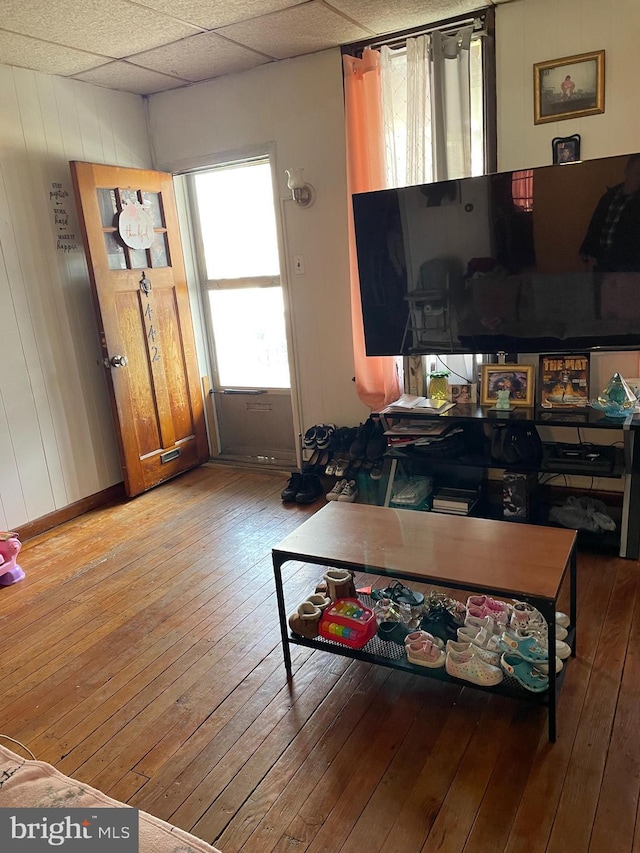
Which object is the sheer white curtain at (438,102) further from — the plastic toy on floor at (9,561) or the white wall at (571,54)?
the plastic toy on floor at (9,561)

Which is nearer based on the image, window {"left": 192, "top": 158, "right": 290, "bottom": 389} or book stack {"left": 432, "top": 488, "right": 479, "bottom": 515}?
book stack {"left": 432, "top": 488, "right": 479, "bottom": 515}

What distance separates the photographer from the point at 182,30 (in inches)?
113

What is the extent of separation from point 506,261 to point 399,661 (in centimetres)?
181

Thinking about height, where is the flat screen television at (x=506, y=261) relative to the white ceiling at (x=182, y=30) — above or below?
below

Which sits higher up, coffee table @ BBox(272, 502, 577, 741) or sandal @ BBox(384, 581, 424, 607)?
coffee table @ BBox(272, 502, 577, 741)

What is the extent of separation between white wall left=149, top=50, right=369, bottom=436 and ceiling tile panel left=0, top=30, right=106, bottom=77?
28.3 inches

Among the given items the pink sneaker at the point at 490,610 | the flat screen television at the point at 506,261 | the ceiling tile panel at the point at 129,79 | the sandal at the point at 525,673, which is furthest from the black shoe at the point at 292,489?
the ceiling tile panel at the point at 129,79

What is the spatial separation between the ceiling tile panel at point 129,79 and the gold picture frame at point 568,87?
2.07 meters

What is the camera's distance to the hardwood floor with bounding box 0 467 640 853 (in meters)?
1.48

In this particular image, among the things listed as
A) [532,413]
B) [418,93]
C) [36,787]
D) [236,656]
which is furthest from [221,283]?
[36,787]

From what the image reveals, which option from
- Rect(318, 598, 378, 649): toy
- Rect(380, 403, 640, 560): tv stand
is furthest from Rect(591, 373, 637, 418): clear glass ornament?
Rect(318, 598, 378, 649): toy

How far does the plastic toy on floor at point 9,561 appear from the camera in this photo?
→ 111 inches

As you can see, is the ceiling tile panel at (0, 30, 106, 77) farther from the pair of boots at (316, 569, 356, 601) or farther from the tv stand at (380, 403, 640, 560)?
the pair of boots at (316, 569, 356, 601)

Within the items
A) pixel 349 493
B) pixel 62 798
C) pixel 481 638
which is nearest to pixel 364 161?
pixel 349 493
